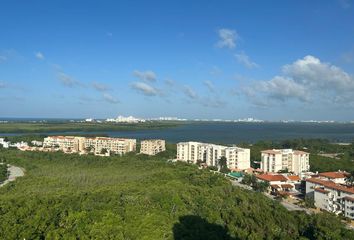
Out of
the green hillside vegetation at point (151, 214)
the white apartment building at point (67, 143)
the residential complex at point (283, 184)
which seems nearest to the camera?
the green hillside vegetation at point (151, 214)

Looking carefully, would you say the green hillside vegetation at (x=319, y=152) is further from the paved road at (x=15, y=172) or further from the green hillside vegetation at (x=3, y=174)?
the green hillside vegetation at (x=3, y=174)

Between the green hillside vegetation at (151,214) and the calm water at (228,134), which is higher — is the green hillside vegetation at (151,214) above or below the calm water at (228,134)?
below

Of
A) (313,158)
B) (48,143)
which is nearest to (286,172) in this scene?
(313,158)

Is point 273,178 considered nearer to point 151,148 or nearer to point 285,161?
point 285,161

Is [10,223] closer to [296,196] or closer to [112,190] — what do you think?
[112,190]

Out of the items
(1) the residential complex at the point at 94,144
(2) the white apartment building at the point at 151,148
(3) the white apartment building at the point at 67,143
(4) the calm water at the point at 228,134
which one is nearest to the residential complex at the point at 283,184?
(2) the white apartment building at the point at 151,148

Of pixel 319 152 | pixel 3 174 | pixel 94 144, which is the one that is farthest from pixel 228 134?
pixel 3 174
